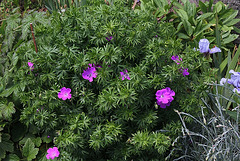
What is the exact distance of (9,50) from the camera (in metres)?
2.83

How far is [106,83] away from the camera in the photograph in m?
1.97

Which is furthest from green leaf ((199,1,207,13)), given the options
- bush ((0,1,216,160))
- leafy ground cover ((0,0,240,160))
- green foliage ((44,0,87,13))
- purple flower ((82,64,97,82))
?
purple flower ((82,64,97,82))

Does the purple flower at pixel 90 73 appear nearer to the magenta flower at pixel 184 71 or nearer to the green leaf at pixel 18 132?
the magenta flower at pixel 184 71

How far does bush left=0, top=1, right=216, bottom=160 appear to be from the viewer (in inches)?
77.0

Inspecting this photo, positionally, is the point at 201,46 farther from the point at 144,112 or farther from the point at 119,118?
the point at 119,118

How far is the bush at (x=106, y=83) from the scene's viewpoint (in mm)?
1955

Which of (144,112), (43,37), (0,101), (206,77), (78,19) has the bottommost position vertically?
(0,101)

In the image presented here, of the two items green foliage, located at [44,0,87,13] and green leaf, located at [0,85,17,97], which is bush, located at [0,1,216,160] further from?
green foliage, located at [44,0,87,13]

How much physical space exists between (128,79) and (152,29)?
49 cm

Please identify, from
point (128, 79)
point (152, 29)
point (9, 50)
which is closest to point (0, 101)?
point (9, 50)

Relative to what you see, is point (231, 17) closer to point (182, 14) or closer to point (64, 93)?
point (182, 14)

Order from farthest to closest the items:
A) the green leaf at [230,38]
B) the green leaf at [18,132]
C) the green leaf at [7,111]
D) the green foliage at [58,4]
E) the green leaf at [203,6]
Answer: the green foliage at [58,4], the green leaf at [203,6], the green leaf at [230,38], the green leaf at [18,132], the green leaf at [7,111]

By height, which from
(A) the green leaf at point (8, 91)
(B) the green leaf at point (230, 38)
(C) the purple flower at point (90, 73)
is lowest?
(A) the green leaf at point (8, 91)

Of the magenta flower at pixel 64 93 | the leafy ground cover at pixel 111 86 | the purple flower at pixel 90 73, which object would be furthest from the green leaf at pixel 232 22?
the magenta flower at pixel 64 93
